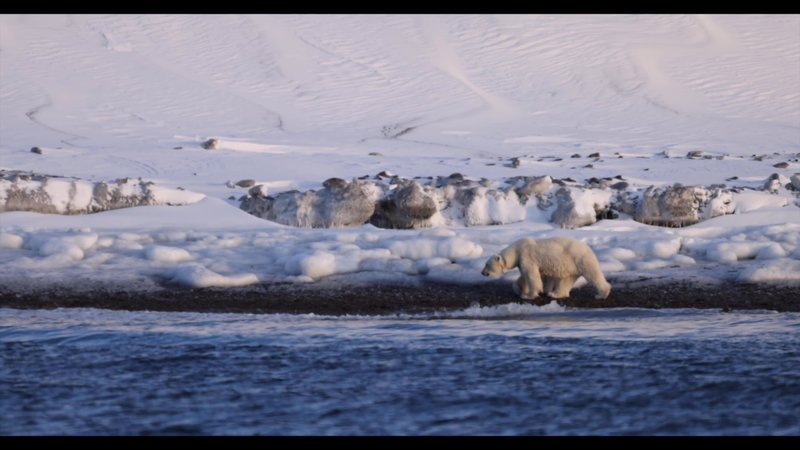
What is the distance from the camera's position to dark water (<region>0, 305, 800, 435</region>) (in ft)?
20.4

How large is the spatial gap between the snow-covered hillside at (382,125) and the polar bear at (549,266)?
0.59 m

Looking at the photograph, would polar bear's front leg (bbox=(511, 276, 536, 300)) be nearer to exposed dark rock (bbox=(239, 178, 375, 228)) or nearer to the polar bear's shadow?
the polar bear's shadow

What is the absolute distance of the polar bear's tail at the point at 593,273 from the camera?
9.93 m

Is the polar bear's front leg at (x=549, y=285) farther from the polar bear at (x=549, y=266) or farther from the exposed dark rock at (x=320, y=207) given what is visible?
the exposed dark rock at (x=320, y=207)

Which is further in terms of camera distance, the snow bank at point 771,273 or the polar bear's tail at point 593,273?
the snow bank at point 771,273

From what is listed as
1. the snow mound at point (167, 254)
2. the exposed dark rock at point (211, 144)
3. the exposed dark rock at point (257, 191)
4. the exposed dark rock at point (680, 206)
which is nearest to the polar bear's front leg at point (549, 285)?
the snow mound at point (167, 254)

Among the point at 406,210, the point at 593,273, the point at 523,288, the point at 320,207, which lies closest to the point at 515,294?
the point at 523,288

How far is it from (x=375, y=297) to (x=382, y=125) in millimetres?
15305

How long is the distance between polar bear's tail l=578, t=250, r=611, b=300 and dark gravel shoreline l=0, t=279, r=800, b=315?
Result: 11 centimetres

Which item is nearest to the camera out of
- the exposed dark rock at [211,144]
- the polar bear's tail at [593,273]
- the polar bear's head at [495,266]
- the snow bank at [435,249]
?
the polar bear's tail at [593,273]

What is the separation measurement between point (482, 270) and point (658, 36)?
24.0m

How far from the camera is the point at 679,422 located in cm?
623
